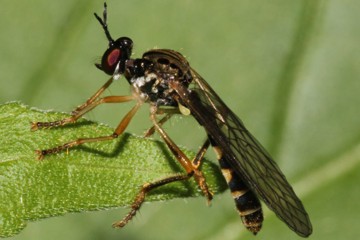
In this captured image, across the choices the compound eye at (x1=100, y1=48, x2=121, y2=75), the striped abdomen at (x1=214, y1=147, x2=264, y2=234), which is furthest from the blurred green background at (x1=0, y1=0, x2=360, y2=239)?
the compound eye at (x1=100, y1=48, x2=121, y2=75)

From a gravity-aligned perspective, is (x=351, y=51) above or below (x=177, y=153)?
below

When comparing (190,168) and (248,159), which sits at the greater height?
(190,168)

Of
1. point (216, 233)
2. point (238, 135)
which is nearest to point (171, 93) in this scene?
point (238, 135)

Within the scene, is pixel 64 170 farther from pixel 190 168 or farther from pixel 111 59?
pixel 111 59

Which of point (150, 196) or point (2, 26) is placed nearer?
point (150, 196)

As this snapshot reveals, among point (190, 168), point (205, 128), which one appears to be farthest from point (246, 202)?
point (190, 168)

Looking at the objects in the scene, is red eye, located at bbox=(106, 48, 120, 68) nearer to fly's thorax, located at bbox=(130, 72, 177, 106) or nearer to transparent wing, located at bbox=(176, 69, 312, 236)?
fly's thorax, located at bbox=(130, 72, 177, 106)

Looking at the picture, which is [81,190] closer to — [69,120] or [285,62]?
[69,120]
